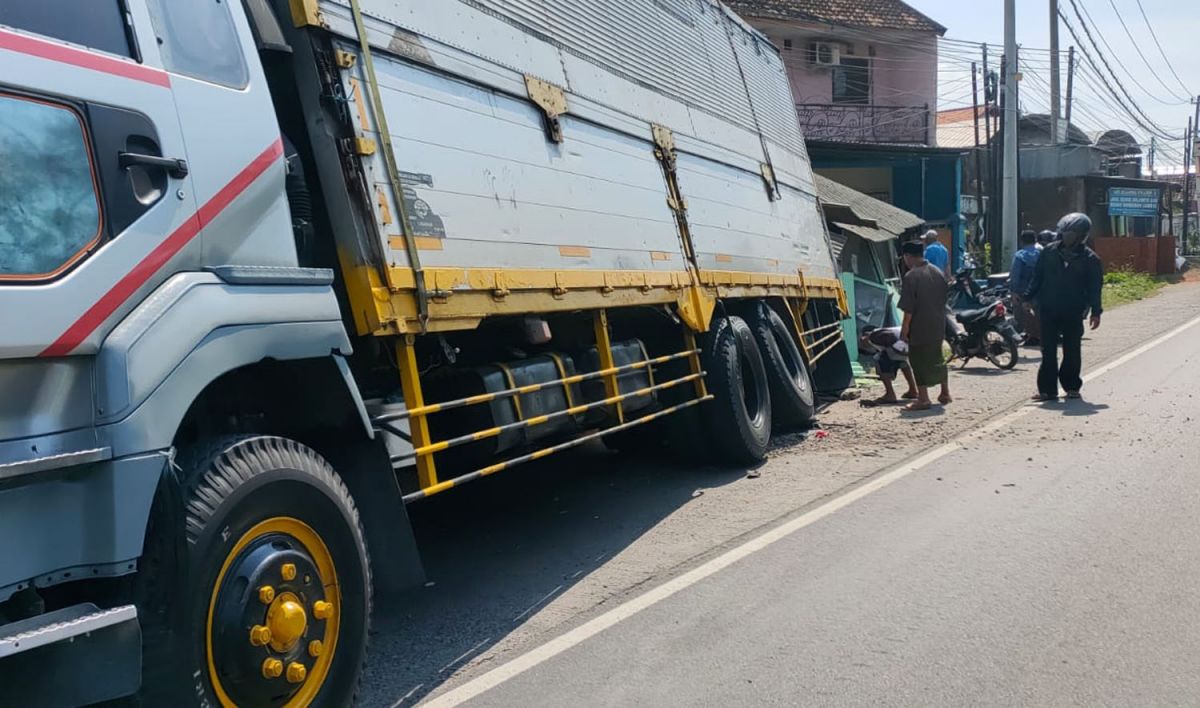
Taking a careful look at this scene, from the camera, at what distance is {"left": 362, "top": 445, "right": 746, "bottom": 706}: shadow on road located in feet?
15.1

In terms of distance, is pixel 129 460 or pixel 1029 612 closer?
pixel 129 460

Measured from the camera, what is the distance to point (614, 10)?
24.1 ft

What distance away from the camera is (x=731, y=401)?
314 inches

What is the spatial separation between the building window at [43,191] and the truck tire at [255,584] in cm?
74

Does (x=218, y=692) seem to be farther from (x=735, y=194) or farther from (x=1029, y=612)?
(x=735, y=194)

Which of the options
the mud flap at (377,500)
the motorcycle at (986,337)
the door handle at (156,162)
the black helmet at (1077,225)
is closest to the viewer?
the door handle at (156,162)

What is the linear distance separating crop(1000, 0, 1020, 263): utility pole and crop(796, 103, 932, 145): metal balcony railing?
5.15 meters

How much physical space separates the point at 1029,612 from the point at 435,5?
3.88 m

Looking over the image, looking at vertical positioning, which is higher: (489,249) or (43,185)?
(43,185)

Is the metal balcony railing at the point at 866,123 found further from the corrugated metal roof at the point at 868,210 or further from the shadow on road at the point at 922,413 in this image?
the shadow on road at the point at 922,413

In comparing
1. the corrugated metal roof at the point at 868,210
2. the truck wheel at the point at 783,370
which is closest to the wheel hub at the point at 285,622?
the truck wheel at the point at 783,370

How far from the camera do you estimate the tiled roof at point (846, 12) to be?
1126 inches

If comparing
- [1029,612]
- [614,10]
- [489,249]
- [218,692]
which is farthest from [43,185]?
[614,10]

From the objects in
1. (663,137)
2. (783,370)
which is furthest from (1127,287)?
(663,137)
